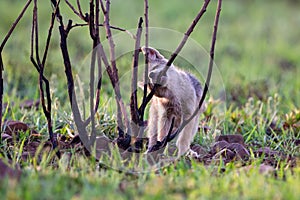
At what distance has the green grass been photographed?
269 centimetres

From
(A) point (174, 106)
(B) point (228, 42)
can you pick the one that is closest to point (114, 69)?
(A) point (174, 106)

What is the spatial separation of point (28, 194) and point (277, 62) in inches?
246

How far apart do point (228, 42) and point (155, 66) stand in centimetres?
559

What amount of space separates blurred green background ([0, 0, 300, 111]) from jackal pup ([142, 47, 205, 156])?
1.46m

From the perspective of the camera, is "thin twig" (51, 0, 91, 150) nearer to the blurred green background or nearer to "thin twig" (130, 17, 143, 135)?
"thin twig" (130, 17, 143, 135)

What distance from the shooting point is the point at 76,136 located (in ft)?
12.4

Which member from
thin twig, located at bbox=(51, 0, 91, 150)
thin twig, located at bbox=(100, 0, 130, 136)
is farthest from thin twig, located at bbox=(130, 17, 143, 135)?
thin twig, located at bbox=(51, 0, 91, 150)

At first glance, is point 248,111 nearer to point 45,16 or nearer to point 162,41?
point 162,41

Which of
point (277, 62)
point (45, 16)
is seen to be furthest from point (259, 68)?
point (45, 16)

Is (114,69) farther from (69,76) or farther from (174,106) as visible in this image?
(174,106)

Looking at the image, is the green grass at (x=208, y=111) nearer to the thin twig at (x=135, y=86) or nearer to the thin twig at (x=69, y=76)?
the thin twig at (x=69, y=76)

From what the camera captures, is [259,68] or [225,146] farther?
[259,68]

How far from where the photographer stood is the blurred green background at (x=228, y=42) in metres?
6.23

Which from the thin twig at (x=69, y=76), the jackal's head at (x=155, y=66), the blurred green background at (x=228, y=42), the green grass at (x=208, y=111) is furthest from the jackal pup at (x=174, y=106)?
the blurred green background at (x=228, y=42)
